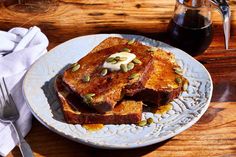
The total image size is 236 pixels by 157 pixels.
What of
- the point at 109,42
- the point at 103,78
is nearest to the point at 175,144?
the point at 103,78

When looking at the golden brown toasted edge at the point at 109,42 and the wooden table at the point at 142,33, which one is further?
the golden brown toasted edge at the point at 109,42

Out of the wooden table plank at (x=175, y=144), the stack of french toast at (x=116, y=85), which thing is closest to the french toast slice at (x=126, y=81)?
the stack of french toast at (x=116, y=85)

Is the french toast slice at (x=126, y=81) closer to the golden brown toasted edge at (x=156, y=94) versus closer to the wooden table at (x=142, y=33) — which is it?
the golden brown toasted edge at (x=156, y=94)

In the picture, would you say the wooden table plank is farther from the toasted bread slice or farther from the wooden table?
the toasted bread slice

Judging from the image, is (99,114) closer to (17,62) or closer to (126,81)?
(126,81)

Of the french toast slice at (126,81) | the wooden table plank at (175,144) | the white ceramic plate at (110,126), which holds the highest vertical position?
the french toast slice at (126,81)

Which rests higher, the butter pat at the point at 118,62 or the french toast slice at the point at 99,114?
the butter pat at the point at 118,62
